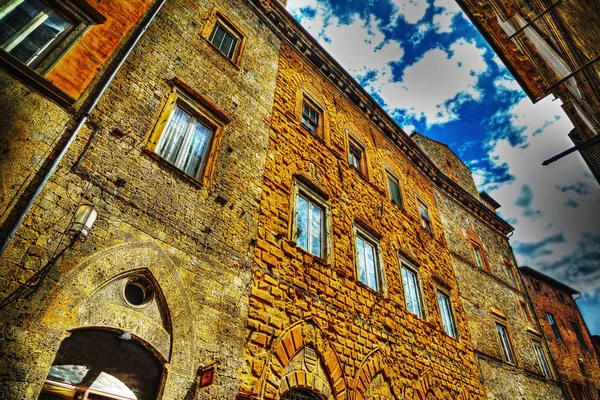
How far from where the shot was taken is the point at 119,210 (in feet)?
13.0

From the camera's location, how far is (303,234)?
21.3 ft

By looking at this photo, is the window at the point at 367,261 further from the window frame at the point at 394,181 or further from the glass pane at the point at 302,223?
the window frame at the point at 394,181

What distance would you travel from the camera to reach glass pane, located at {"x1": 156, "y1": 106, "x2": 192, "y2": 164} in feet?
16.2

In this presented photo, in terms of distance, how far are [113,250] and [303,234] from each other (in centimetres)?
353

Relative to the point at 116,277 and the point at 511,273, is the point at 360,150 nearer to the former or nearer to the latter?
the point at 116,277

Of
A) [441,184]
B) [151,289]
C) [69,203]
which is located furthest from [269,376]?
[441,184]

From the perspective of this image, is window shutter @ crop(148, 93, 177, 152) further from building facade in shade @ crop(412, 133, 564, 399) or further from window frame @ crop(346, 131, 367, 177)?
building facade in shade @ crop(412, 133, 564, 399)

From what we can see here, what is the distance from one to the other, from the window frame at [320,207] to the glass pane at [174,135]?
2.42 metres

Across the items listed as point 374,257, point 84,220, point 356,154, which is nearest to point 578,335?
point 374,257

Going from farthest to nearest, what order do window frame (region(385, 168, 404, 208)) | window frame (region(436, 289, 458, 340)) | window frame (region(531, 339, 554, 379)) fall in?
window frame (region(531, 339, 554, 379)) < window frame (region(385, 168, 404, 208)) < window frame (region(436, 289, 458, 340))

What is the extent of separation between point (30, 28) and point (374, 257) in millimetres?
7511

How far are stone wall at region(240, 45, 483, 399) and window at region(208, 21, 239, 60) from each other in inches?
54.0

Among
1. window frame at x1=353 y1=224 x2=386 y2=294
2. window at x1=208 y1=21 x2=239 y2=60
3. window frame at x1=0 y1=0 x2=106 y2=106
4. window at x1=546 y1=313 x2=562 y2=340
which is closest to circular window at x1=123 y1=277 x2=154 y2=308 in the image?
window frame at x1=0 y1=0 x2=106 y2=106

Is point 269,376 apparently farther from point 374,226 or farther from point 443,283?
point 443,283
